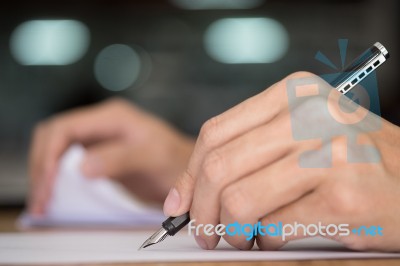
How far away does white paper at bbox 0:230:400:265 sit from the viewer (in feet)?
1.08

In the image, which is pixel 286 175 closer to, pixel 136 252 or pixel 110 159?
pixel 136 252

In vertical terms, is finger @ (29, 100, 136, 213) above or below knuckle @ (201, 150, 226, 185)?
above

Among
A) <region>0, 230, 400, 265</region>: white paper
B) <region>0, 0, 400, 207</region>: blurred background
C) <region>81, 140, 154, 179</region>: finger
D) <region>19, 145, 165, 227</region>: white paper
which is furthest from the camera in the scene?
<region>0, 0, 400, 207</region>: blurred background

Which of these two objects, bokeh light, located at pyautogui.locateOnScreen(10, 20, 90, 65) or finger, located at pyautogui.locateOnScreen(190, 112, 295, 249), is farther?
bokeh light, located at pyautogui.locateOnScreen(10, 20, 90, 65)

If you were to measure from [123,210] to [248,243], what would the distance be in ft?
0.99

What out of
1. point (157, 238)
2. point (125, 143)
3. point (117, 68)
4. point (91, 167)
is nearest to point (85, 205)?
point (91, 167)

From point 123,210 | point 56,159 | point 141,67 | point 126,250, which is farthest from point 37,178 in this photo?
point 141,67

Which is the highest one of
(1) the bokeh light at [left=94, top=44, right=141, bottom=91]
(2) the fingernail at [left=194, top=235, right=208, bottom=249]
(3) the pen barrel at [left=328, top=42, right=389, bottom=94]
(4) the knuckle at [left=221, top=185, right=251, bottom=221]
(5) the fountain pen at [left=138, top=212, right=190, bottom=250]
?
(1) the bokeh light at [left=94, top=44, right=141, bottom=91]

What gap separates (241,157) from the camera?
1.12 feet

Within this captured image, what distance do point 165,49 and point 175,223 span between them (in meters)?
1.98

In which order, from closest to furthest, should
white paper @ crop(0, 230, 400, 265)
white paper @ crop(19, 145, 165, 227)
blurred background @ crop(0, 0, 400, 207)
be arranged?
white paper @ crop(0, 230, 400, 265) < white paper @ crop(19, 145, 165, 227) < blurred background @ crop(0, 0, 400, 207)

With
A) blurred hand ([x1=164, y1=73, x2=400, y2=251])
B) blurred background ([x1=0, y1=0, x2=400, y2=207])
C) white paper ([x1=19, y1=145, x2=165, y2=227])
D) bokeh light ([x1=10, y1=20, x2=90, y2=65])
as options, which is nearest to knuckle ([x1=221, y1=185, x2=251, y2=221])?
blurred hand ([x1=164, y1=73, x2=400, y2=251])

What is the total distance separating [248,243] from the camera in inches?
14.4

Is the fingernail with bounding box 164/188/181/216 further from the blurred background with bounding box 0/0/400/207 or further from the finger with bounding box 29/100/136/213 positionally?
the blurred background with bounding box 0/0/400/207
